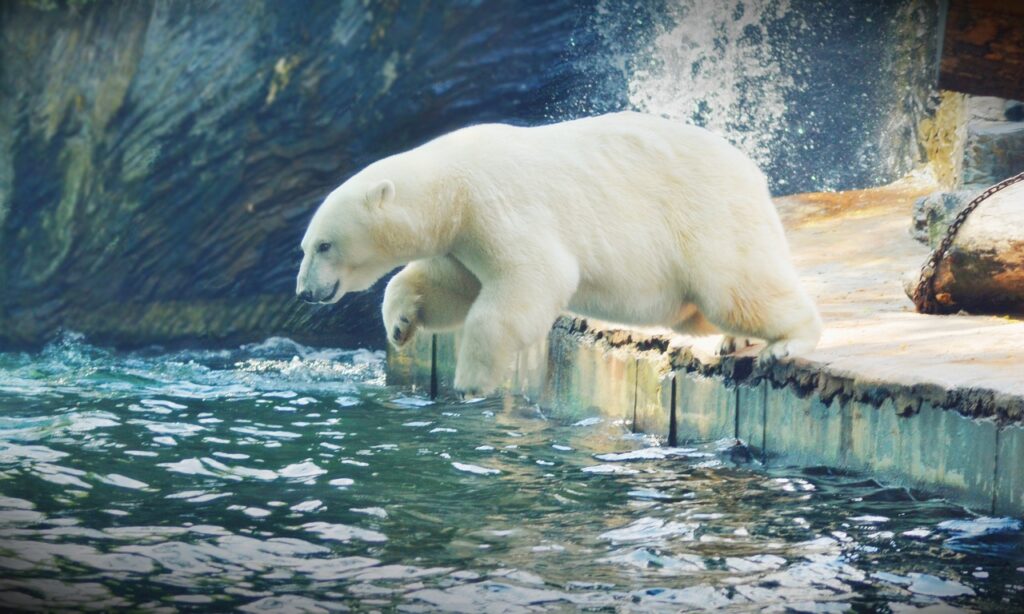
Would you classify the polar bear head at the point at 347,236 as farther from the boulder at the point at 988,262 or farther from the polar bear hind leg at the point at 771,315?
the boulder at the point at 988,262

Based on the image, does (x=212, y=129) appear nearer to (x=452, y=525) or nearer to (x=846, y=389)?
(x=452, y=525)

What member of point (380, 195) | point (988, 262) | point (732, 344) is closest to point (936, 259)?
point (988, 262)

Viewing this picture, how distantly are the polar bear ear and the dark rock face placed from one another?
5.87 meters

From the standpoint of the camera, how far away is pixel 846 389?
369 cm

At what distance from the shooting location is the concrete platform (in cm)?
321

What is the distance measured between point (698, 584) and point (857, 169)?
8.15 meters

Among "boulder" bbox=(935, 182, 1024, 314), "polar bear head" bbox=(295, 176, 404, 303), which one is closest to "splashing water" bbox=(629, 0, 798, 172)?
"boulder" bbox=(935, 182, 1024, 314)

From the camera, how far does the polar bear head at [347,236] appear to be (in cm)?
356

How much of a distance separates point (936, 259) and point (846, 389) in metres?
1.48

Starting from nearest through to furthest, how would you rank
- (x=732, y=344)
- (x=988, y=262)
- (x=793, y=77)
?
1. (x=732, y=344)
2. (x=988, y=262)
3. (x=793, y=77)

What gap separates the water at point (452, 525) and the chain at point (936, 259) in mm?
1314

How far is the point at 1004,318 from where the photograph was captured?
4.62 metres

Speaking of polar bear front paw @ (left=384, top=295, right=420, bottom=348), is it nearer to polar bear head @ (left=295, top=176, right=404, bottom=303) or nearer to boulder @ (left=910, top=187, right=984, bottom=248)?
polar bear head @ (left=295, top=176, right=404, bottom=303)

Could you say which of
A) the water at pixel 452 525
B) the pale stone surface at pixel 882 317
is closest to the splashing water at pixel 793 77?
the pale stone surface at pixel 882 317
